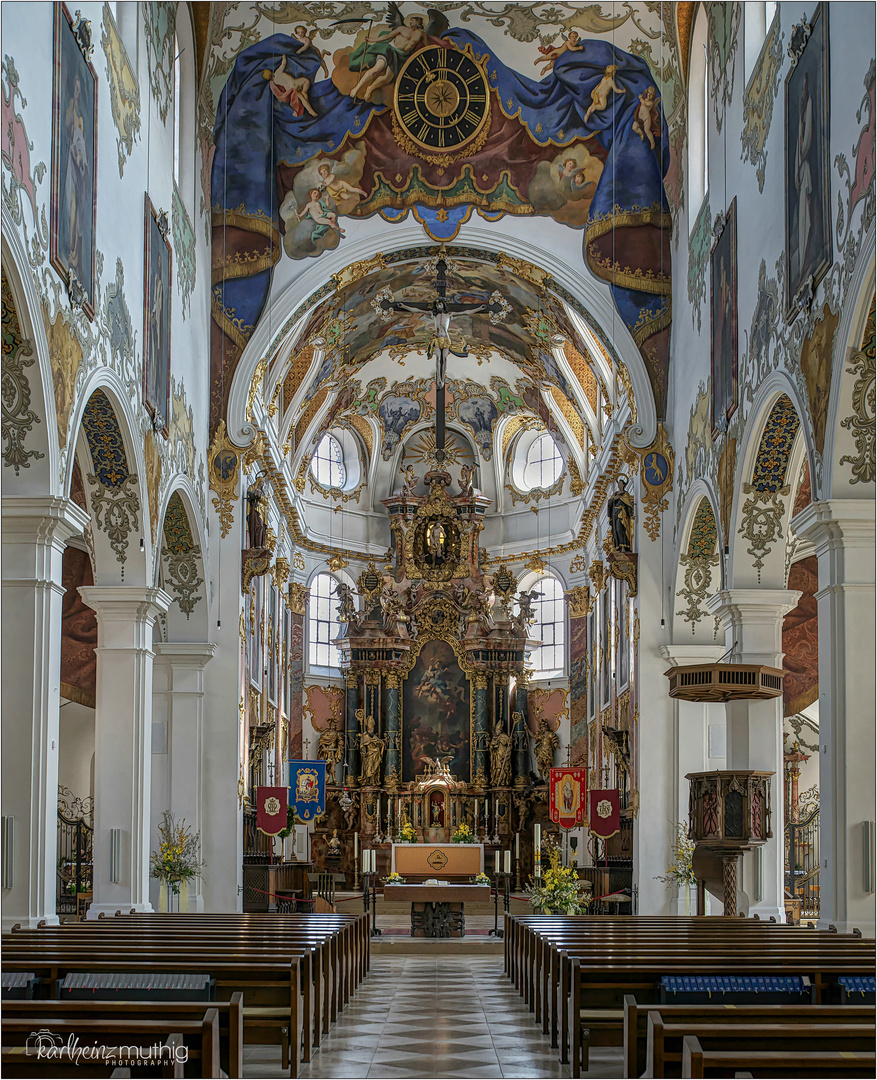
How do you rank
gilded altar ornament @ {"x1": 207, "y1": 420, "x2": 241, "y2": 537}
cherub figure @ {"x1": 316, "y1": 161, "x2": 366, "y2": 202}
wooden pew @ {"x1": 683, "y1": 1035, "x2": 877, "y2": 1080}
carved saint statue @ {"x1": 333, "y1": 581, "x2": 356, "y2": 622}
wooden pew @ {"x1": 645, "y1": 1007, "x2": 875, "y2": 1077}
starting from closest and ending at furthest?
1. wooden pew @ {"x1": 683, "y1": 1035, "x2": 877, "y2": 1080}
2. wooden pew @ {"x1": 645, "y1": 1007, "x2": 875, "y2": 1077}
3. gilded altar ornament @ {"x1": 207, "y1": 420, "x2": 241, "y2": 537}
4. cherub figure @ {"x1": 316, "y1": 161, "x2": 366, "y2": 202}
5. carved saint statue @ {"x1": 333, "y1": 581, "x2": 356, "y2": 622}

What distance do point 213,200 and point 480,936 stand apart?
11167mm

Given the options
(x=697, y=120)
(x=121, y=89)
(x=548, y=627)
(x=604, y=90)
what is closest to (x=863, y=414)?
(x=121, y=89)

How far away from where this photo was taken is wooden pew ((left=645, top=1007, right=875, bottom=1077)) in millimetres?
4855

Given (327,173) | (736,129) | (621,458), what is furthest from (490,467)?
(736,129)

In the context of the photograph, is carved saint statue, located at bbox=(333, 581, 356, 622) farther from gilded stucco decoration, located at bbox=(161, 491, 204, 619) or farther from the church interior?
gilded stucco decoration, located at bbox=(161, 491, 204, 619)

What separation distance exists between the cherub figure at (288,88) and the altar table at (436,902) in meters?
11.0

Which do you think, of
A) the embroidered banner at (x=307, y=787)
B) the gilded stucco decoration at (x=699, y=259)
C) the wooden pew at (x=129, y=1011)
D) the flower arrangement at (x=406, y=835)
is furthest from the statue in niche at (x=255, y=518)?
the wooden pew at (x=129, y=1011)

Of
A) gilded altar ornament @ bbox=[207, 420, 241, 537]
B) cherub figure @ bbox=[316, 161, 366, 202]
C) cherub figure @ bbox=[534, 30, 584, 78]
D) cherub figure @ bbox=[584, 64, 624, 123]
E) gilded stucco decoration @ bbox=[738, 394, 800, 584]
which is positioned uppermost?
cherub figure @ bbox=[534, 30, 584, 78]

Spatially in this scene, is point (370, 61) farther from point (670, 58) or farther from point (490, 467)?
point (490, 467)

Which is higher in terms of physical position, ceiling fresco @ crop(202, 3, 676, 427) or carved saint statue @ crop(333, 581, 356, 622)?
ceiling fresco @ crop(202, 3, 676, 427)

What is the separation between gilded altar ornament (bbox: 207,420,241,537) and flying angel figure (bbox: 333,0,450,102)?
523cm

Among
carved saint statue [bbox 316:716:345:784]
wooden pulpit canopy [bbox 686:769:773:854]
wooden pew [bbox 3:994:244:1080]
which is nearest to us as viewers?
wooden pew [bbox 3:994:244:1080]

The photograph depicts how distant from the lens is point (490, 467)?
31.3 metres

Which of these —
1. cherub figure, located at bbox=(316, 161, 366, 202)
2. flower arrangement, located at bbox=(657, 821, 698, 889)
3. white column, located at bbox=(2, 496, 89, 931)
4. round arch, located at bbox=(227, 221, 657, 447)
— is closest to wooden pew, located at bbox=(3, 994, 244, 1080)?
white column, located at bbox=(2, 496, 89, 931)
